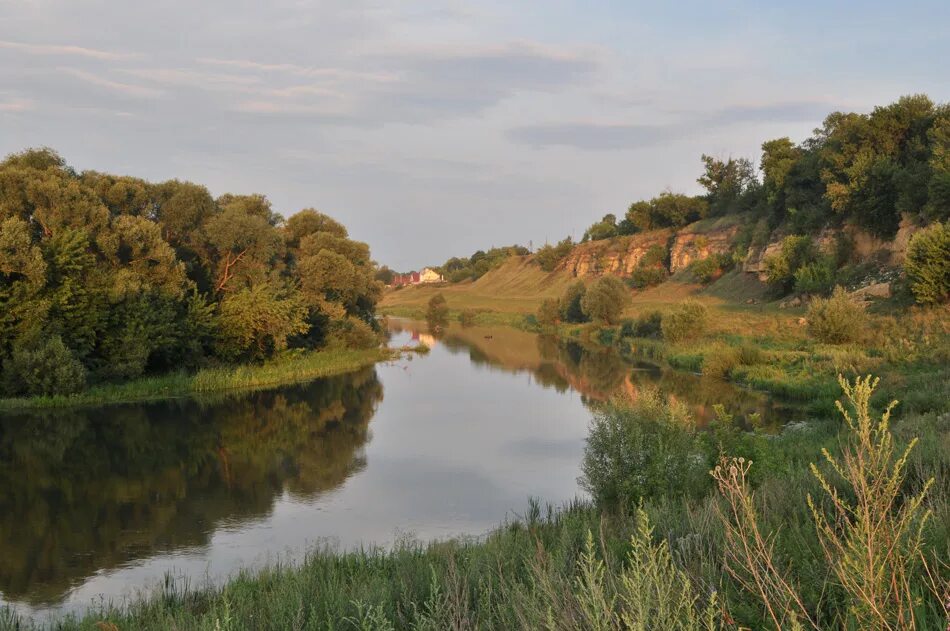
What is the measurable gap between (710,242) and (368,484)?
64.0 meters

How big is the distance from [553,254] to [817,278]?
206 feet

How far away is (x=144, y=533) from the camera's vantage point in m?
12.5

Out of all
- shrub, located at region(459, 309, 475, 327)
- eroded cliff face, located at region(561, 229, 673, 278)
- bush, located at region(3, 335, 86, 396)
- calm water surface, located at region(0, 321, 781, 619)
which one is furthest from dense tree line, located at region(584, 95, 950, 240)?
bush, located at region(3, 335, 86, 396)

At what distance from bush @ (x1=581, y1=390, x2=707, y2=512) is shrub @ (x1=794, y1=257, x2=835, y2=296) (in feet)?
116

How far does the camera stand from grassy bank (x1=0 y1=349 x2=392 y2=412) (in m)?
22.3

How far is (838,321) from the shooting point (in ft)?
96.1

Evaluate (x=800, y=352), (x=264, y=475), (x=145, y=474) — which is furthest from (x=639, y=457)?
(x=800, y=352)

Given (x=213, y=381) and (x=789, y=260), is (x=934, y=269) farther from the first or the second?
(x=213, y=381)

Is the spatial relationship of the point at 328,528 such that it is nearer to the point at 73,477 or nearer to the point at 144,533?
the point at 144,533

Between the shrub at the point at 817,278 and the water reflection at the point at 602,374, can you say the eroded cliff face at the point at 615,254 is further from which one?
the shrub at the point at 817,278

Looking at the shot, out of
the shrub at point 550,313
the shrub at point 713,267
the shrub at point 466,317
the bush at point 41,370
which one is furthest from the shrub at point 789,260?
the bush at point 41,370

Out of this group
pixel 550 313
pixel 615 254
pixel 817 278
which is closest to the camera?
pixel 817 278

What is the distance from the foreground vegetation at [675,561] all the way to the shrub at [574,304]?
47.4 metres

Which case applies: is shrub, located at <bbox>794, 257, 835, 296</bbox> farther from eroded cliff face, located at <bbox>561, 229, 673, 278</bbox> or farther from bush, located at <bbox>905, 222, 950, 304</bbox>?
eroded cliff face, located at <bbox>561, 229, 673, 278</bbox>
